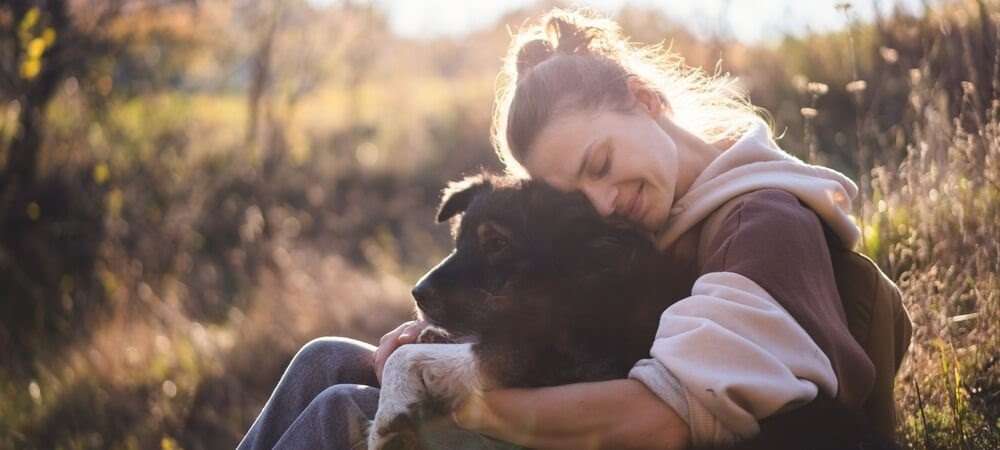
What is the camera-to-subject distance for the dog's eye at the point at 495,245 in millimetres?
3617

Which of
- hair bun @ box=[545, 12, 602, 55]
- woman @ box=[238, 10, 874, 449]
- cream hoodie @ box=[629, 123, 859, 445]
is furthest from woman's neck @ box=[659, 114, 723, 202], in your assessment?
cream hoodie @ box=[629, 123, 859, 445]

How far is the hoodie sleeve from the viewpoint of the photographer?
2.74 metres

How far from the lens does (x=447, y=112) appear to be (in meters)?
14.4

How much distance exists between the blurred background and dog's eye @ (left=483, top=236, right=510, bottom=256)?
141cm

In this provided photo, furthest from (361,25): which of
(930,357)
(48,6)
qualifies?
(930,357)

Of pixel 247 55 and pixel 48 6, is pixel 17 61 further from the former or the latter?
pixel 247 55

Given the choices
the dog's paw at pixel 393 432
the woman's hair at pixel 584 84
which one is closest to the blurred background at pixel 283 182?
the woman's hair at pixel 584 84

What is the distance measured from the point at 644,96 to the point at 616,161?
0.32 meters

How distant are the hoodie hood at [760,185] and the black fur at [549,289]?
0.15m

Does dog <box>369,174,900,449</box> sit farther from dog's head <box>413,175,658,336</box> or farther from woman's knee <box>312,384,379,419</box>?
woman's knee <box>312,384,379,419</box>

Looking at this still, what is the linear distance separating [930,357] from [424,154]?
986 cm

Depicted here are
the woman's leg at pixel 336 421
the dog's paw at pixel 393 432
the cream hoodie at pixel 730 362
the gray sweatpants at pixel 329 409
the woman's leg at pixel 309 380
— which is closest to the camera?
the cream hoodie at pixel 730 362

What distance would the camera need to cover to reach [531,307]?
3.36 m

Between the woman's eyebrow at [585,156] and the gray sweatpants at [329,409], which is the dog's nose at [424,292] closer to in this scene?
Result: the gray sweatpants at [329,409]
